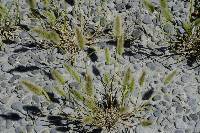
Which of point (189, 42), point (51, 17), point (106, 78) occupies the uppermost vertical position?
point (51, 17)

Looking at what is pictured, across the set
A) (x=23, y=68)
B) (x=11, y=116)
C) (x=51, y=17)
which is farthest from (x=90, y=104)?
(x=51, y=17)

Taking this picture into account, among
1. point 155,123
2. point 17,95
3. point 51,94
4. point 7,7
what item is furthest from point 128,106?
point 7,7

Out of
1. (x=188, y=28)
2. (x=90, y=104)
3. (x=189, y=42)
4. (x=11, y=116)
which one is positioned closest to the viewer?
(x=90, y=104)

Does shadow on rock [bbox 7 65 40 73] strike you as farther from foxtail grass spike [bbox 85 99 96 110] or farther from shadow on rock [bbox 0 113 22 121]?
foxtail grass spike [bbox 85 99 96 110]

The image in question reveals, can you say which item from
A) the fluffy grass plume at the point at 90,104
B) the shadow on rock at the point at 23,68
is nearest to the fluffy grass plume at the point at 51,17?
the shadow on rock at the point at 23,68

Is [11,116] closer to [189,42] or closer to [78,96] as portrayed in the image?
[78,96]

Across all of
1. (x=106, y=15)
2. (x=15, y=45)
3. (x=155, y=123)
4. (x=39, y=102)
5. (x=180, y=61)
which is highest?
(x=106, y=15)

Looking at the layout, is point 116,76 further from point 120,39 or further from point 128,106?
point 120,39

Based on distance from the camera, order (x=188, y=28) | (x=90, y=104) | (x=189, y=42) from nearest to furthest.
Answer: (x=90, y=104) → (x=188, y=28) → (x=189, y=42)

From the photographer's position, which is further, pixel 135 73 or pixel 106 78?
pixel 135 73
